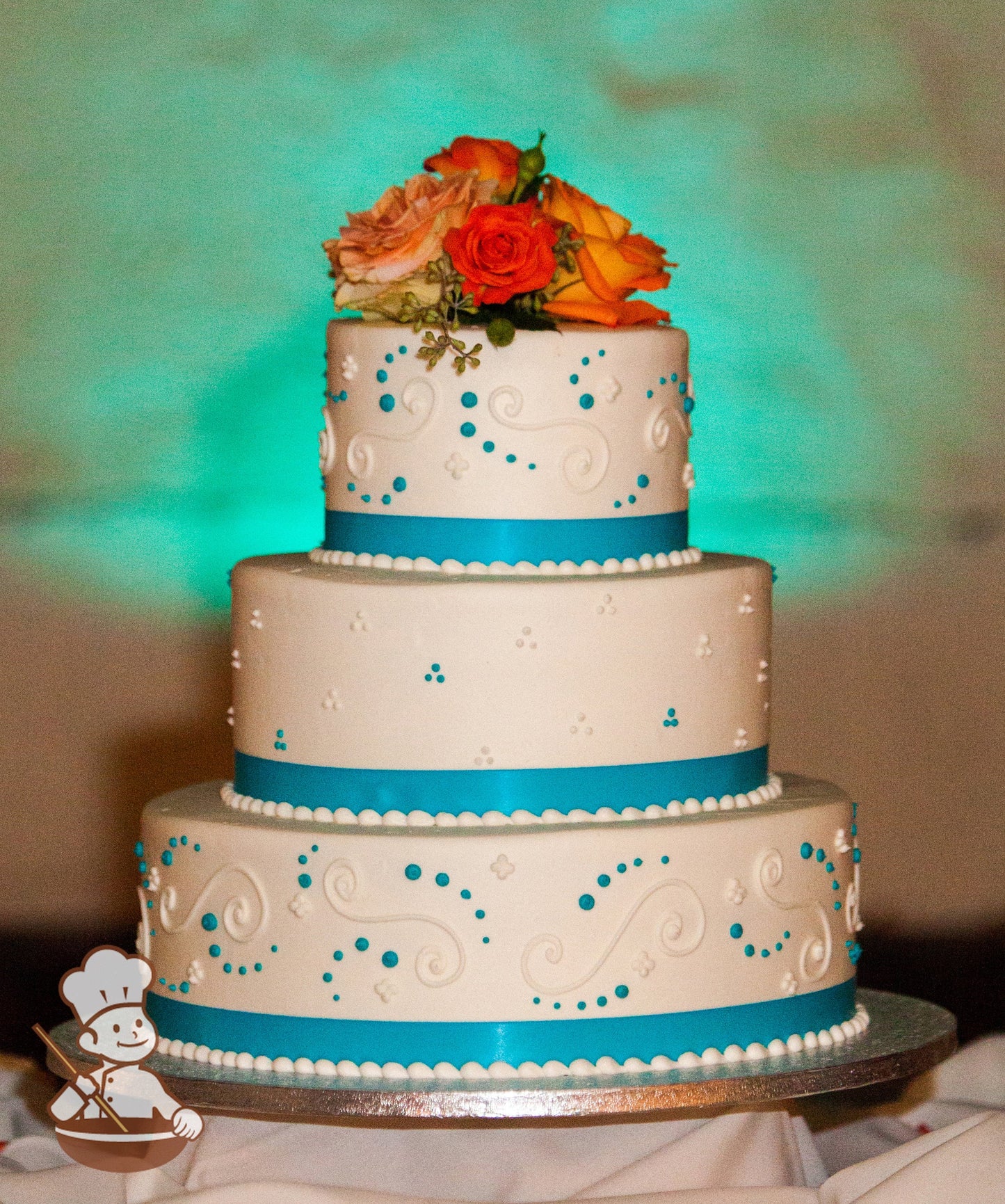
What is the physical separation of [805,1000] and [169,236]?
363 centimetres

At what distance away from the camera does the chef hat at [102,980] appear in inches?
120

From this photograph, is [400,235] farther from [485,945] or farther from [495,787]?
[485,945]

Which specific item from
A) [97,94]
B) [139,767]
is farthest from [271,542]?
[97,94]

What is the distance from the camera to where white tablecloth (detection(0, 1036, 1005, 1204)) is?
339 cm

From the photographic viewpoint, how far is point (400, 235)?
11.7 feet

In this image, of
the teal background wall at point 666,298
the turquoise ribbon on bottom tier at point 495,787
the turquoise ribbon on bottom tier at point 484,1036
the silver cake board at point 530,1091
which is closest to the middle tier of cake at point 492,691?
the turquoise ribbon on bottom tier at point 495,787

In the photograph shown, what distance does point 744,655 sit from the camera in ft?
12.2

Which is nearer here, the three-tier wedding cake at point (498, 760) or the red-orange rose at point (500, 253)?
the three-tier wedding cake at point (498, 760)

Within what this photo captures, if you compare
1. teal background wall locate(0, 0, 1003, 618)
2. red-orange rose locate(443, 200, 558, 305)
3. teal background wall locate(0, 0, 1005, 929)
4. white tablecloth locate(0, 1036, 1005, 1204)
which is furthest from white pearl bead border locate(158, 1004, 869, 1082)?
teal background wall locate(0, 0, 1003, 618)

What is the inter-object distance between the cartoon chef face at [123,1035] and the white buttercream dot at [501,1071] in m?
0.61

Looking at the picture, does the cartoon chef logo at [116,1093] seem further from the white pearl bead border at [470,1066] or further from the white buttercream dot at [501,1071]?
the white buttercream dot at [501,1071]

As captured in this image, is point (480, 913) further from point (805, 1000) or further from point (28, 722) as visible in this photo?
point (28, 722)

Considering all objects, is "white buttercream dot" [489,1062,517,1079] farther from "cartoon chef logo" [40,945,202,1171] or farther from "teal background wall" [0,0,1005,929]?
"teal background wall" [0,0,1005,929]

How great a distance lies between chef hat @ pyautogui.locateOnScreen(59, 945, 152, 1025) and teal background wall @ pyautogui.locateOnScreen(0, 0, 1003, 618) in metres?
3.20
